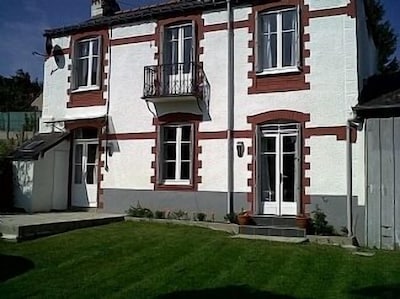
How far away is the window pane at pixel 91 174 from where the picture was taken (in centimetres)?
1653

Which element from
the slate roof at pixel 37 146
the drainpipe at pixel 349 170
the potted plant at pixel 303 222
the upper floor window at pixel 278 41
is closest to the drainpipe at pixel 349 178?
the drainpipe at pixel 349 170

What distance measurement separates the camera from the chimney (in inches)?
720

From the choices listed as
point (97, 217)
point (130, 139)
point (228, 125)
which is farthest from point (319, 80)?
→ point (97, 217)

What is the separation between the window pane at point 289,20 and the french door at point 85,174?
7.21 m

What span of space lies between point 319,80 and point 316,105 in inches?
26.5

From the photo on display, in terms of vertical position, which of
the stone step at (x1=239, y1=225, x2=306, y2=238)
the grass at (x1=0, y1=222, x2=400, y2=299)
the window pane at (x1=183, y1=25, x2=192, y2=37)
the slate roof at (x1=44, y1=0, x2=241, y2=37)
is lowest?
the grass at (x1=0, y1=222, x2=400, y2=299)

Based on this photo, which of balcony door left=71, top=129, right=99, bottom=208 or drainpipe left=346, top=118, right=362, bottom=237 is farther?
balcony door left=71, top=129, right=99, bottom=208

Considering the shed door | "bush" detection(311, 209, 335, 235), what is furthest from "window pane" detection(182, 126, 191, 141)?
the shed door

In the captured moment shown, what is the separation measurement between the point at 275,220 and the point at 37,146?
8.24m

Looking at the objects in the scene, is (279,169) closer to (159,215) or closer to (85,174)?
(159,215)

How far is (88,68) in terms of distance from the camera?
1688 centimetres

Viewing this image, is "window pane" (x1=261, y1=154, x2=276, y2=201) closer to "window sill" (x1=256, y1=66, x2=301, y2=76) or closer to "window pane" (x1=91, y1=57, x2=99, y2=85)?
"window sill" (x1=256, y1=66, x2=301, y2=76)

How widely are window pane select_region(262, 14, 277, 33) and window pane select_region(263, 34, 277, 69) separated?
0.18 metres

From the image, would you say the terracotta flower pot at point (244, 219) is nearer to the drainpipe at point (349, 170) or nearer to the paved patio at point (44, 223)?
the drainpipe at point (349, 170)
